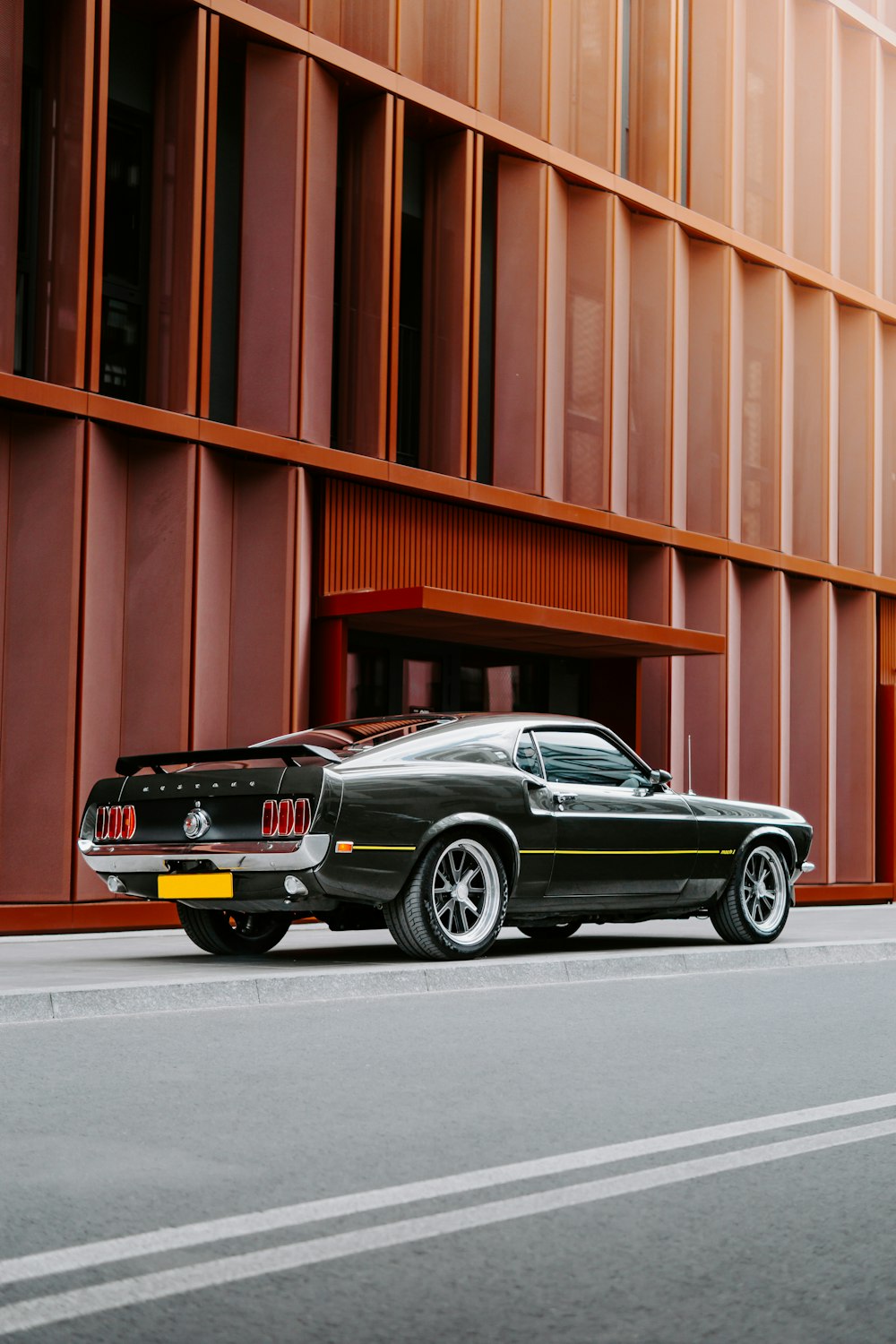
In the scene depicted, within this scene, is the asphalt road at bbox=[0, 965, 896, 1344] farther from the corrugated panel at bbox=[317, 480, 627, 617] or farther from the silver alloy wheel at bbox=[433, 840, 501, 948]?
the corrugated panel at bbox=[317, 480, 627, 617]

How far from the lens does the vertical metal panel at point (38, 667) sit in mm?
12828

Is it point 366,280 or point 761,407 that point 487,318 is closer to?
point 366,280

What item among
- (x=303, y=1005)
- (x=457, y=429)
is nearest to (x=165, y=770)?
(x=303, y=1005)

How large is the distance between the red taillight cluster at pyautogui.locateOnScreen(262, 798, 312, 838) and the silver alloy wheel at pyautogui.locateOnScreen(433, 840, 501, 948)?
991 millimetres

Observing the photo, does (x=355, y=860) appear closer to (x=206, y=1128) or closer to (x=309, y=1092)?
(x=309, y=1092)

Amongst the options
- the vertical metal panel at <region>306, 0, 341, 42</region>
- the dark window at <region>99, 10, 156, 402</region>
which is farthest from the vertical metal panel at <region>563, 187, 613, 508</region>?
the dark window at <region>99, 10, 156, 402</region>

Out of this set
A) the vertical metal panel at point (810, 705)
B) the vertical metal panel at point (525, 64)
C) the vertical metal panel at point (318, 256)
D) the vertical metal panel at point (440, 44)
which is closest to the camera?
the vertical metal panel at point (318, 256)

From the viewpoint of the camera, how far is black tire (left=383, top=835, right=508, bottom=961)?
922 centimetres

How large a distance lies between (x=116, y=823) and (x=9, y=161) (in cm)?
616

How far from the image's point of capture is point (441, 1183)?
432cm

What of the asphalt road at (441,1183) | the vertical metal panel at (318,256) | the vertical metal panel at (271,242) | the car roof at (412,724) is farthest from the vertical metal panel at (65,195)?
the asphalt road at (441,1183)

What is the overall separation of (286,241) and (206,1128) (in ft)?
36.7

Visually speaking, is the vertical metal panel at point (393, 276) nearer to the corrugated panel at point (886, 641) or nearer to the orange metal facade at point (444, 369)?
the orange metal facade at point (444, 369)

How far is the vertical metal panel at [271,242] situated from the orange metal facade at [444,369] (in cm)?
3
